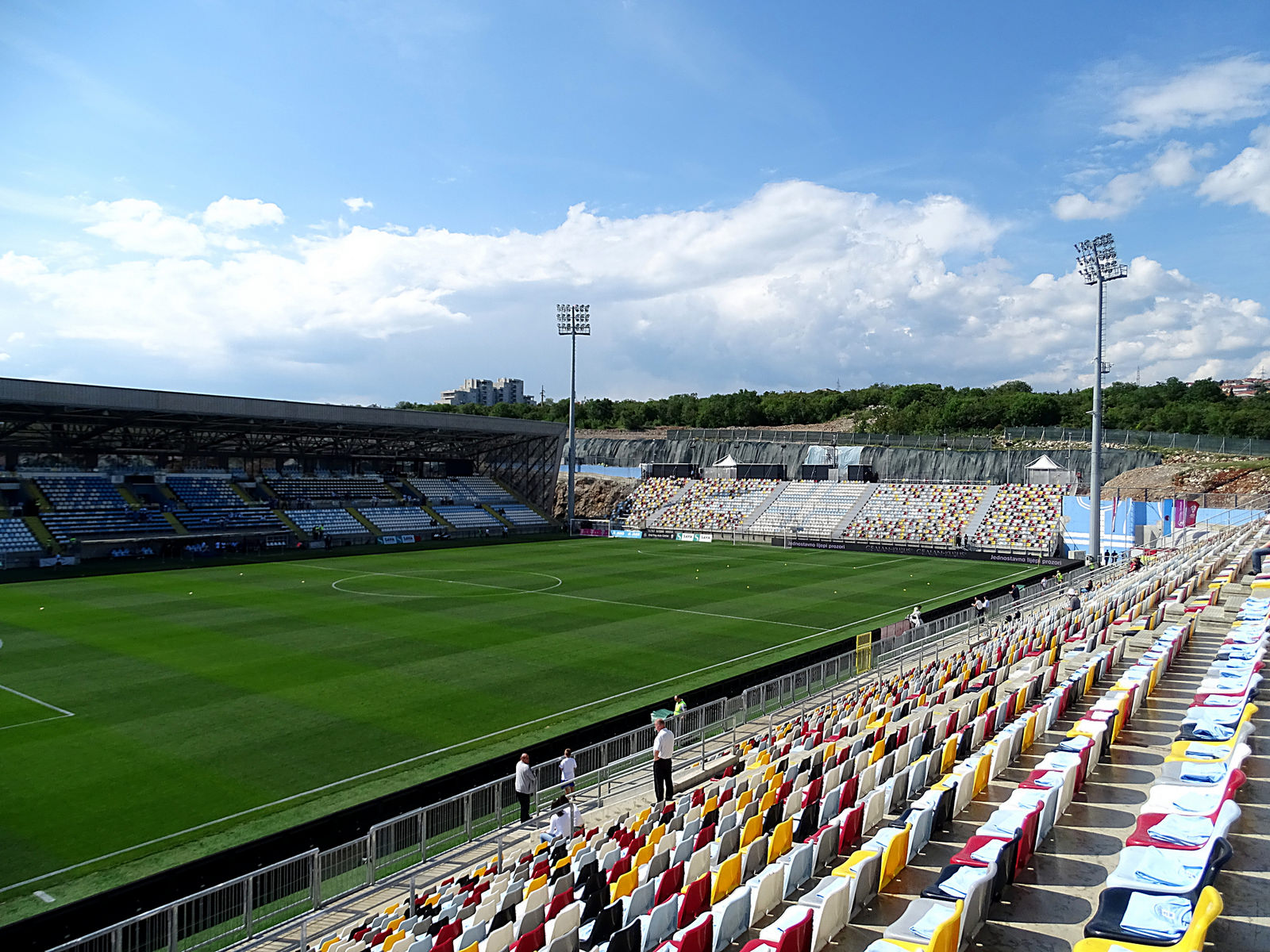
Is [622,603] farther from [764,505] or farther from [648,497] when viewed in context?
[648,497]

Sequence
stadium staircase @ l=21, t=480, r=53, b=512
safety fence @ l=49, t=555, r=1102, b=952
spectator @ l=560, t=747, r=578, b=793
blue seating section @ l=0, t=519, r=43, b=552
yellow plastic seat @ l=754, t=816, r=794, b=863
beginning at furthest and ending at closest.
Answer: stadium staircase @ l=21, t=480, r=53, b=512
blue seating section @ l=0, t=519, r=43, b=552
spectator @ l=560, t=747, r=578, b=793
safety fence @ l=49, t=555, r=1102, b=952
yellow plastic seat @ l=754, t=816, r=794, b=863

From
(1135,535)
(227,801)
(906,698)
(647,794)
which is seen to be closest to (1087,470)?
(1135,535)

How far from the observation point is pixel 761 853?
8.26 meters

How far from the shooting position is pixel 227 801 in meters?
13.5

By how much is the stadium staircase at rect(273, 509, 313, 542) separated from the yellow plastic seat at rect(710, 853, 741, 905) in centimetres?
4897

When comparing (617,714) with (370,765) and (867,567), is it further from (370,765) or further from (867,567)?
(867,567)

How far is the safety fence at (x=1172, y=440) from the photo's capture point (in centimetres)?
5538

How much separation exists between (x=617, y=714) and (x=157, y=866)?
9141mm

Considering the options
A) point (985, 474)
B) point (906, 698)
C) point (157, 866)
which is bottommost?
point (157, 866)

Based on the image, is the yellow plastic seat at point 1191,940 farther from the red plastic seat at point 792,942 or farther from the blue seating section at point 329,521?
the blue seating section at point 329,521

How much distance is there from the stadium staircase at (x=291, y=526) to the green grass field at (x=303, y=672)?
9.79 metres

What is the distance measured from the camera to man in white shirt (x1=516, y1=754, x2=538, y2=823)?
40.2 feet

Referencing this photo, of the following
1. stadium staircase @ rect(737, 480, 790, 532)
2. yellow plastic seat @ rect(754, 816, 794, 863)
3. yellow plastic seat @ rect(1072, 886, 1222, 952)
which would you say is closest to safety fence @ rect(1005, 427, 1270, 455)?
stadium staircase @ rect(737, 480, 790, 532)

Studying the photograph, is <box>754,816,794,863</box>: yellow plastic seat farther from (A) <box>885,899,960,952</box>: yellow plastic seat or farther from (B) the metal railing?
(B) the metal railing
